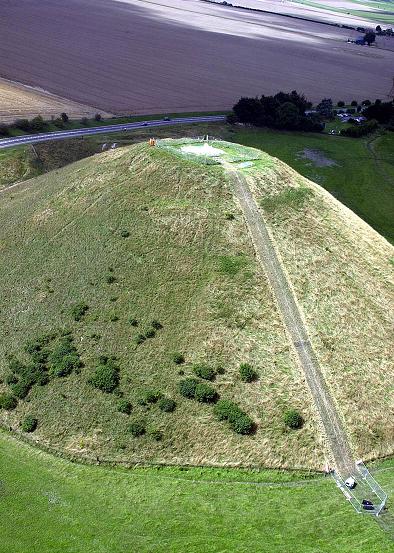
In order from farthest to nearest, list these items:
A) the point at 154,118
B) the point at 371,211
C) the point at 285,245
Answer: the point at 154,118 → the point at 371,211 → the point at 285,245

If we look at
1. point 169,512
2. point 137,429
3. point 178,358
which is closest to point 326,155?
point 178,358

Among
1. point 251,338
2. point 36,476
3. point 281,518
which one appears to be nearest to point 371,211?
point 251,338

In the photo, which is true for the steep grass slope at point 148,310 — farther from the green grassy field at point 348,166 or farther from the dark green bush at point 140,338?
the green grassy field at point 348,166

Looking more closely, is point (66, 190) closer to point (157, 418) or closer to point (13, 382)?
point (13, 382)

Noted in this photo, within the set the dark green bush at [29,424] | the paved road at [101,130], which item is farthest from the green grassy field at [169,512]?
the paved road at [101,130]

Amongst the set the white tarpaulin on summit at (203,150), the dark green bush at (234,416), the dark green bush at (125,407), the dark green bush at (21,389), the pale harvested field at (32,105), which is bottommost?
the dark green bush at (21,389)

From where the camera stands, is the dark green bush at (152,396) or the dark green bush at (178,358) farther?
the dark green bush at (178,358)

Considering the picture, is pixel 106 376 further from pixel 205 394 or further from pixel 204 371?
pixel 205 394

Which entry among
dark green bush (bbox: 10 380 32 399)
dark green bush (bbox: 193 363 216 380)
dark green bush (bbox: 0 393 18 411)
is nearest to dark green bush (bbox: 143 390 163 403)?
dark green bush (bbox: 193 363 216 380)
